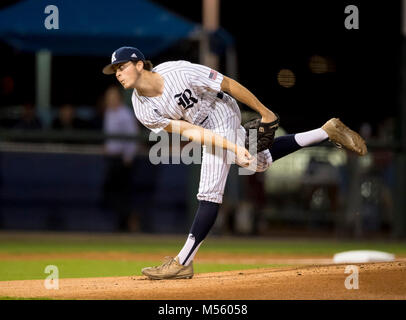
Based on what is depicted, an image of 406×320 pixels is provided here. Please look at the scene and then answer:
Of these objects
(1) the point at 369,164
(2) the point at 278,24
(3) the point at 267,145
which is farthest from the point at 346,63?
(3) the point at 267,145

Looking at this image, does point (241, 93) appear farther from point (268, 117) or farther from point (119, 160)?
point (119, 160)

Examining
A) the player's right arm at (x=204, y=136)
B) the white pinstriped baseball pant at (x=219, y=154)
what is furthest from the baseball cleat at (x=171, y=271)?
the player's right arm at (x=204, y=136)

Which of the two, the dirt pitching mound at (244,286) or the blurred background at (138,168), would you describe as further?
the blurred background at (138,168)

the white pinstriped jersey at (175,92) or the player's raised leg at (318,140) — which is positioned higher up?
the white pinstriped jersey at (175,92)

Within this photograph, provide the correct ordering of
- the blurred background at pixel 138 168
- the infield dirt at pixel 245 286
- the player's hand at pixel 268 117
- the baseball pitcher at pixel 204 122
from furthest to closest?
the blurred background at pixel 138 168, the player's hand at pixel 268 117, the baseball pitcher at pixel 204 122, the infield dirt at pixel 245 286

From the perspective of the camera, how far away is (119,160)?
12.2 metres

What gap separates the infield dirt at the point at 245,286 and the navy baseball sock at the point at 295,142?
3.21ft

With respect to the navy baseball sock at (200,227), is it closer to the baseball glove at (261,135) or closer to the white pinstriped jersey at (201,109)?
the white pinstriped jersey at (201,109)

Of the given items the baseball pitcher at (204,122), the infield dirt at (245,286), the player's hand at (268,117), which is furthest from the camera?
the player's hand at (268,117)

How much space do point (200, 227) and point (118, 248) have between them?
4.53 m

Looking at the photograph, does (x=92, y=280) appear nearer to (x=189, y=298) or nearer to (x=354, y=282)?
(x=189, y=298)

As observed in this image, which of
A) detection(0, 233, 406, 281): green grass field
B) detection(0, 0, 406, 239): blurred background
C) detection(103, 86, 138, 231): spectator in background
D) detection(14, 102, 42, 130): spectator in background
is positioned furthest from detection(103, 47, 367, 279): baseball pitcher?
detection(14, 102, 42, 130): spectator in background

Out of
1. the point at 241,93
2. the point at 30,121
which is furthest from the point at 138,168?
the point at 241,93

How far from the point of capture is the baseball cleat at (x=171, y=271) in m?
6.31
